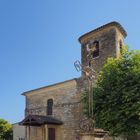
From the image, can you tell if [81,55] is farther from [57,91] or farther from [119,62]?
[119,62]

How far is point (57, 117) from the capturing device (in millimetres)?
25406

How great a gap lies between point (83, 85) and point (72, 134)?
4.05m

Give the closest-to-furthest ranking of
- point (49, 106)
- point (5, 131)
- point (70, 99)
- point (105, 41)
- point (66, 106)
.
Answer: point (105, 41) → point (70, 99) → point (66, 106) → point (49, 106) → point (5, 131)

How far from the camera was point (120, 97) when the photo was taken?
A: 16.4 m

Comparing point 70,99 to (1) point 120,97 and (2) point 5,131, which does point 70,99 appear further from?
(2) point 5,131

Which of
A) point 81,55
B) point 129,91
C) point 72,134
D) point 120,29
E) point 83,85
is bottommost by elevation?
point 72,134

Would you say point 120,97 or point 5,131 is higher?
point 120,97

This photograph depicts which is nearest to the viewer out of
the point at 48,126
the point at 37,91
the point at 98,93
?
the point at 98,93

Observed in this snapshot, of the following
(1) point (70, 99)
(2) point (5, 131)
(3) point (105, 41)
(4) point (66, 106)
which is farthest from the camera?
(2) point (5, 131)

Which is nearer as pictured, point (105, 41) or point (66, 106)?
point (105, 41)

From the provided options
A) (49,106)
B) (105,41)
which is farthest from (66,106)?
(105,41)

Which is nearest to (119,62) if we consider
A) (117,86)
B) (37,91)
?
(117,86)

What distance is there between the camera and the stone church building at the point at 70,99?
23.3m

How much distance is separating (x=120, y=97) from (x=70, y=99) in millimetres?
8809
